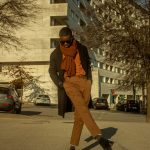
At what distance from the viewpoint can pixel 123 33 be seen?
24.5m

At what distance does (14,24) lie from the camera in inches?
1130

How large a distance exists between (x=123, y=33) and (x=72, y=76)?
1845 cm

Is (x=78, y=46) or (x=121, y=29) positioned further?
(x=121, y=29)

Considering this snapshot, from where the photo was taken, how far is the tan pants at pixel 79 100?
6133 millimetres

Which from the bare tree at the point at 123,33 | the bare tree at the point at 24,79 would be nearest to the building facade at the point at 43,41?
the bare tree at the point at 24,79

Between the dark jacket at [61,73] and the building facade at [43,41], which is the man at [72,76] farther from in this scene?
the building facade at [43,41]

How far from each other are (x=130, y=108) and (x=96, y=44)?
34.7m

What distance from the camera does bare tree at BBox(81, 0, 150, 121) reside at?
78.5 feet

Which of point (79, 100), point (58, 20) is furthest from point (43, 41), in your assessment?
point (79, 100)

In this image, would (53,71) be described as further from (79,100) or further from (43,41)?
(43,41)

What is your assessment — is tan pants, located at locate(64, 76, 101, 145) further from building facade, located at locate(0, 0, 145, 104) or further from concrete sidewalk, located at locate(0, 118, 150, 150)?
building facade, located at locate(0, 0, 145, 104)

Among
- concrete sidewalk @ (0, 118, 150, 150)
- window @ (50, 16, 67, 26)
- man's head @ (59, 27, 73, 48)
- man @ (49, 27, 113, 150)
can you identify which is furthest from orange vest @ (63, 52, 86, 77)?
window @ (50, 16, 67, 26)

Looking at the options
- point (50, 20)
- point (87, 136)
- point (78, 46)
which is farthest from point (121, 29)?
point (50, 20)

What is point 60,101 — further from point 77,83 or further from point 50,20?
point 50,20
